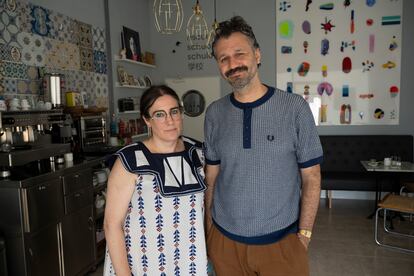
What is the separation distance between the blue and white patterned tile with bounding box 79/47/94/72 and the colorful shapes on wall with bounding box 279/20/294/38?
295 centimetres

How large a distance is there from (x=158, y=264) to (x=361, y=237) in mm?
3088

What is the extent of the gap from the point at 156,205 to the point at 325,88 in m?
4.60

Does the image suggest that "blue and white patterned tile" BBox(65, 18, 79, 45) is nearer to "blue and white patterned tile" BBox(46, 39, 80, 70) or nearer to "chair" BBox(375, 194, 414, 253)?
Answer: "blue and white patterned tile" BBox(46, 39, 80, 70)

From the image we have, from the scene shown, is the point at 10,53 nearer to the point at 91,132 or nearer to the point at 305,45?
the point at 91,132

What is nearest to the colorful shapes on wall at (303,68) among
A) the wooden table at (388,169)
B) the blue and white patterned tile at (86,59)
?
the wooden table at (388,169)

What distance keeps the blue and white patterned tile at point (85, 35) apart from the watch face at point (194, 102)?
2.13 meters

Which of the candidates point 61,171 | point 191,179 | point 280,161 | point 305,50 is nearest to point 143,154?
point 191,179

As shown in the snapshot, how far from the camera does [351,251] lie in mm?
3488

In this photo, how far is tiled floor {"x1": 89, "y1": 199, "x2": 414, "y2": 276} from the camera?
3096 millimetres

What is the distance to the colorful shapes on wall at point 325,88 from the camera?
539 cm

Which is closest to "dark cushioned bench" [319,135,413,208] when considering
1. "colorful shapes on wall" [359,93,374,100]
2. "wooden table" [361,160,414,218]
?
"wooden table" [361,160,414,218]

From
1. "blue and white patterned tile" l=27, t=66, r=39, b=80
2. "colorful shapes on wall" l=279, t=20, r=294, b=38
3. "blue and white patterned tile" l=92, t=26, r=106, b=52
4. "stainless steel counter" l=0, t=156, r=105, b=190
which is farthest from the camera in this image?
"colorful shapes on wall" l=279, t=20, r=294, b=38

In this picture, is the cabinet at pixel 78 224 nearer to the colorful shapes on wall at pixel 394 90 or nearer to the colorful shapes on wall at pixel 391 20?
the colorful shapes on wall at pixel 394 90

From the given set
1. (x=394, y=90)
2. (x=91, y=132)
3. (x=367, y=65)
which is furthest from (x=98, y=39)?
(x=394, y=90)
